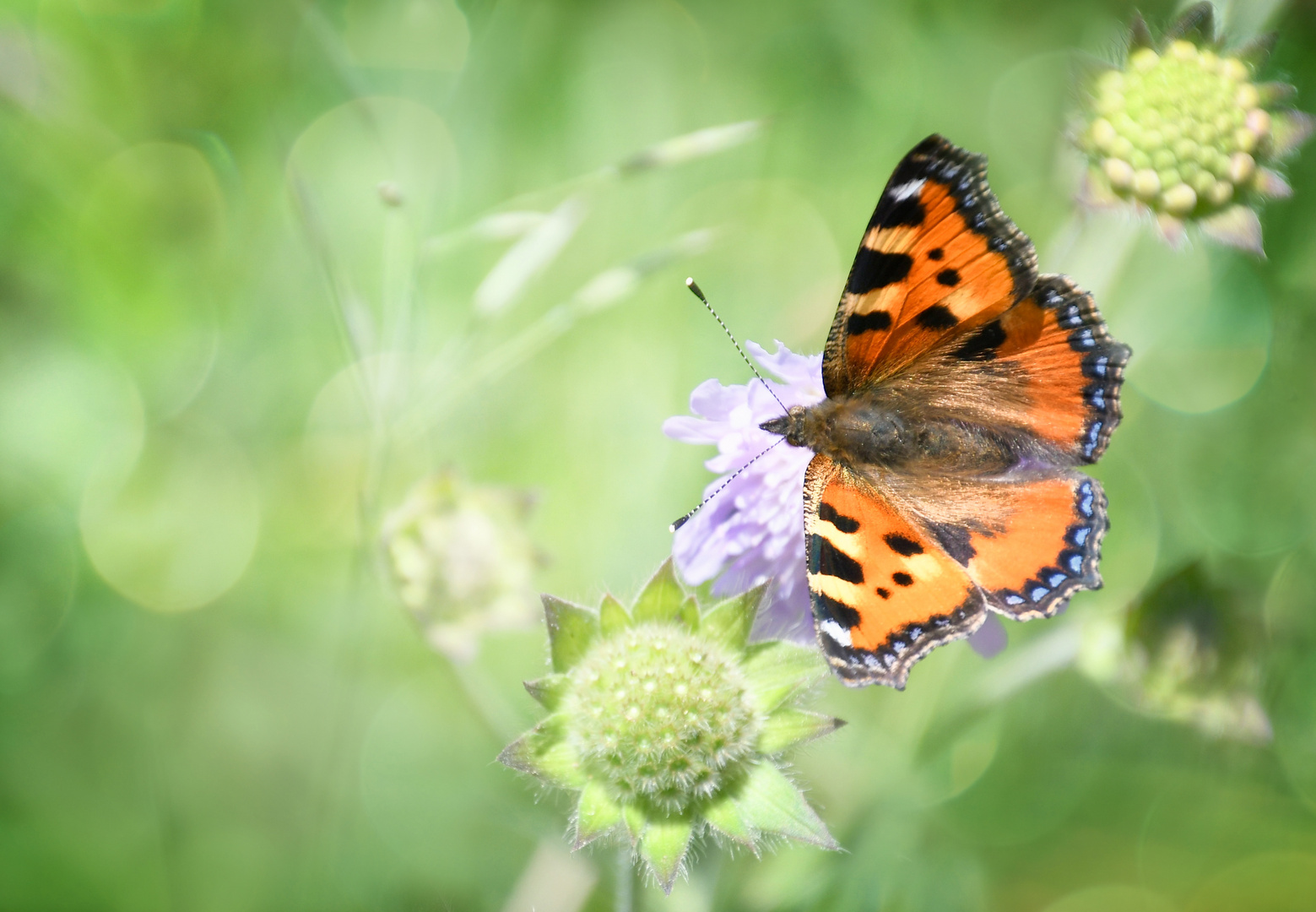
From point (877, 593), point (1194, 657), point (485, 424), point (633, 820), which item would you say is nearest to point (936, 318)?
point (877, 593)

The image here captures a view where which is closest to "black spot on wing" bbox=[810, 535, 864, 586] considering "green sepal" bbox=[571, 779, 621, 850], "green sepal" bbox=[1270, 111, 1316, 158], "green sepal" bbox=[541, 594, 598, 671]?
"green sepal" bbox=[541, 594, 598, 671]

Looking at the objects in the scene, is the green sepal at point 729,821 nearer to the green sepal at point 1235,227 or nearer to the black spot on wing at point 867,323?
the black spot on wing at point 867,323

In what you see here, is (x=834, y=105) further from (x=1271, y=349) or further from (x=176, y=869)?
(x=176, y=869)

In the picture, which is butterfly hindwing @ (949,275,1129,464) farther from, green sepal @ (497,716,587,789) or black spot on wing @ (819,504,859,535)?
green sepal @ (497,716,587,789)

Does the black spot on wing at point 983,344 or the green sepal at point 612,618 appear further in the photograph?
the black spot on wing at point 983,344

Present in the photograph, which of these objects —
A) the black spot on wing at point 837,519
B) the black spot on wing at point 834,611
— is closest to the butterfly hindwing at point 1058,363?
the black spot on wing at point 837,519

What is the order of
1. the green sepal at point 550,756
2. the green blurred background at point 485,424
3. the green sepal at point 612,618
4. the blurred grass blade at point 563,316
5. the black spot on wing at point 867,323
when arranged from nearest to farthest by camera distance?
the green sepal at point 550,756, the green sepal at point 612,618, the black spot on wing at point 867,323, the blurred grass blade at point 563,316, the green blurred background at point 485,424

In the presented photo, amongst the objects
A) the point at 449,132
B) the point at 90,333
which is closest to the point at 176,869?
the point at 90,333
